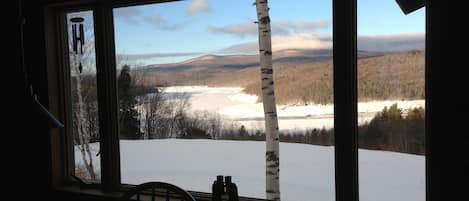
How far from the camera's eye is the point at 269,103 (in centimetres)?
240

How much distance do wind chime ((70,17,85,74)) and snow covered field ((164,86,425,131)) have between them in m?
0.78

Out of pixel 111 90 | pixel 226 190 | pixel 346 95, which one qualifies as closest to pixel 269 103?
pixel 346 95

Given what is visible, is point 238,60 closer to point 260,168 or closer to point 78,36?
point 260,168

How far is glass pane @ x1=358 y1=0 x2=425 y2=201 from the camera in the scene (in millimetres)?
2035

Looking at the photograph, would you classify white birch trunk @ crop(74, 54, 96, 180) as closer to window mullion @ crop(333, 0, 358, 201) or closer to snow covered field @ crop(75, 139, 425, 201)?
snow covered field @ crop(75, 139, 425, 201)

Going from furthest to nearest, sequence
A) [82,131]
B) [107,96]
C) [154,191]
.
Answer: [82,131]
[107,96]
[154,191]

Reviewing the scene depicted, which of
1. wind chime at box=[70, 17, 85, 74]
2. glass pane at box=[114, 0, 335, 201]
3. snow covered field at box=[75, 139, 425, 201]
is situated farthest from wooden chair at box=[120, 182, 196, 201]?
wind chime at box=[70, 17, 85, 74]

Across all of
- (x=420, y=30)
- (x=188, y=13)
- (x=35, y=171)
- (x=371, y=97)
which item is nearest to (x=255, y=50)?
(x=188, y=13)

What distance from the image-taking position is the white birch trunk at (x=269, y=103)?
238cm

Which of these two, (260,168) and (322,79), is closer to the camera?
(322,79)

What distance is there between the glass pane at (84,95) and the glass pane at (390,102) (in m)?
1.90

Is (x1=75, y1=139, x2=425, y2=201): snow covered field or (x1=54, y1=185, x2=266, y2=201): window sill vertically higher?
(x1=75, y1=139, x2=425, y2=201): snow covered field

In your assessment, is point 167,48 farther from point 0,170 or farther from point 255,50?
point 0,170

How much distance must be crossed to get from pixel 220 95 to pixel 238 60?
0.26 metres
